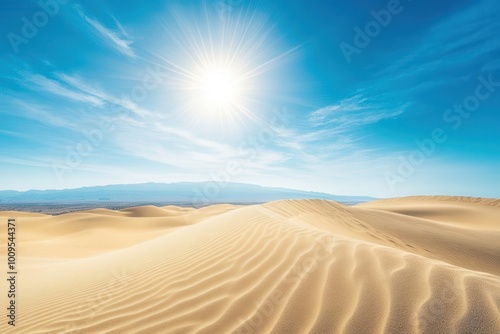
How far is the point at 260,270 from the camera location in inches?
134

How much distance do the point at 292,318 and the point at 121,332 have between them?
1858 mm

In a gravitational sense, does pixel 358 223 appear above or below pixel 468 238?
above

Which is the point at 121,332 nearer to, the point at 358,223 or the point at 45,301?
the point at 45,301

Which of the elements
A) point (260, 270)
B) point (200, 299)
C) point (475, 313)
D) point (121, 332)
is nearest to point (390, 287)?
point (475, 313)

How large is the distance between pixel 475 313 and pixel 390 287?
2.04 ft

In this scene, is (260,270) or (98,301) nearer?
(260,270)

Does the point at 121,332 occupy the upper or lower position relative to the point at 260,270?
lower

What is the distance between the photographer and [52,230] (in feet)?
61.3

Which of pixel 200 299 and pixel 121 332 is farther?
pixel 200 299

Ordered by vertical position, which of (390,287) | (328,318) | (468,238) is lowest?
(468,238)

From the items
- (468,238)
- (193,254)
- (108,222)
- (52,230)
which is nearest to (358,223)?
(468,238)

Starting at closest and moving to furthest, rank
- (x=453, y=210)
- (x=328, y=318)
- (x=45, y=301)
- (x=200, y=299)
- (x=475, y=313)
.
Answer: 1. (x=475, y=313)
2. (x=328, y=318)
3. (x=200, y=299)
4. (x=45, y=301)
5. (x=453, y=210)

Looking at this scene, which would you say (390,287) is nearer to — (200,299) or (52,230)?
(200,299)

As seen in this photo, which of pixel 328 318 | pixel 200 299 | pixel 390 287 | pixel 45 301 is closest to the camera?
pixel 328 318
